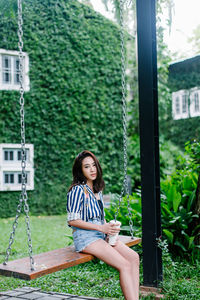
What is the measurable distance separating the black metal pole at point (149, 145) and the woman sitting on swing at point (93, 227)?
51cm

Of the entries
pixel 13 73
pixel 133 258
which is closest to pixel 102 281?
pixel 133 258

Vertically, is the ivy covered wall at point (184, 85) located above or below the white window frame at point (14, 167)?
above

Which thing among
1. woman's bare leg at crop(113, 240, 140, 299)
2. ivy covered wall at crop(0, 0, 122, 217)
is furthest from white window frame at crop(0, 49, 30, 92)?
woman's bare leg at crop(113, 240, 140, 299)

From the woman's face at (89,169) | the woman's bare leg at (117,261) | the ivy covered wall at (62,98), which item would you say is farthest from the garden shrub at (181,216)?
the ivy covered wall at (62,98)

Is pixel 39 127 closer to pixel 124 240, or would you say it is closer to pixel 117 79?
pixel 117 79

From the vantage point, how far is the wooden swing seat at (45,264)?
3.06 meters

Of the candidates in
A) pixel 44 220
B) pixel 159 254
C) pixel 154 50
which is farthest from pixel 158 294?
pixel 44 220

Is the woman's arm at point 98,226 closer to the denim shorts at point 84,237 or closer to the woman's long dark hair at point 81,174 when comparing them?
the denim shorts at point 84,237

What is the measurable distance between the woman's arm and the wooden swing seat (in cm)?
25

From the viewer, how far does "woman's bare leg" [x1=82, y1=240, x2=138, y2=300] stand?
3.42 metres

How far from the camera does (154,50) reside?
4336 millimetres

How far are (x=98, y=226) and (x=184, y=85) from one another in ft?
43.8

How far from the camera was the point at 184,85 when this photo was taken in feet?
52.9

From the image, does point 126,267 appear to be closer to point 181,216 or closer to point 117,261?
point 117,261
